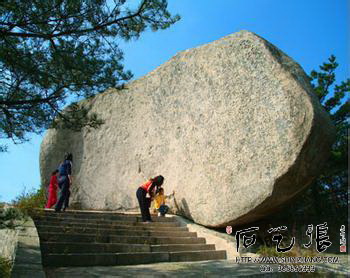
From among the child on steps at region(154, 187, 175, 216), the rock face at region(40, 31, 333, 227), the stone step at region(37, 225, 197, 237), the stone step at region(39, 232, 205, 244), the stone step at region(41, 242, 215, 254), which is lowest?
the stone step at region(41, 242, 215, 254)

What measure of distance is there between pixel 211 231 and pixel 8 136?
438 cm

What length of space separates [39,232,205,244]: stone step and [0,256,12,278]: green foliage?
780 millimetres

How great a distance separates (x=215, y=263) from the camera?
17.7 ft

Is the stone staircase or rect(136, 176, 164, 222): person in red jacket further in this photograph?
rect(136, 176, 164, 222): person in red jacket

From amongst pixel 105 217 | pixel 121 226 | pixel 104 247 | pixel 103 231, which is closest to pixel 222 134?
pixel 121 226

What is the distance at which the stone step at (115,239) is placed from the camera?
5.03 meters

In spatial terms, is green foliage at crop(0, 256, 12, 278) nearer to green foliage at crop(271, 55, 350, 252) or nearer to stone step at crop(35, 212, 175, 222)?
stone step at crop(35, 212, 175, 222)

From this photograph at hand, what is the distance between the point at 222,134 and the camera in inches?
300

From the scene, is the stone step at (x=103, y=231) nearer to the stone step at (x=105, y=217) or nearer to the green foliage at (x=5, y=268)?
the stone step at (x=105, y=217)

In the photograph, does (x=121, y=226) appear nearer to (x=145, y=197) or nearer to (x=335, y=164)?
(x=145, y=197)

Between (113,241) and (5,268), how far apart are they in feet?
6.90

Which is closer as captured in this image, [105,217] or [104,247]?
[104,247]

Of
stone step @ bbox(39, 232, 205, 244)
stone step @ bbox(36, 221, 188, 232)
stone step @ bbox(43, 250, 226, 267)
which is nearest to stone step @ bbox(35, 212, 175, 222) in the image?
stone step @ bbox(36, 221, 188, 232)

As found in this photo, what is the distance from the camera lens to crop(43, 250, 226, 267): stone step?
A: 4.33 m
